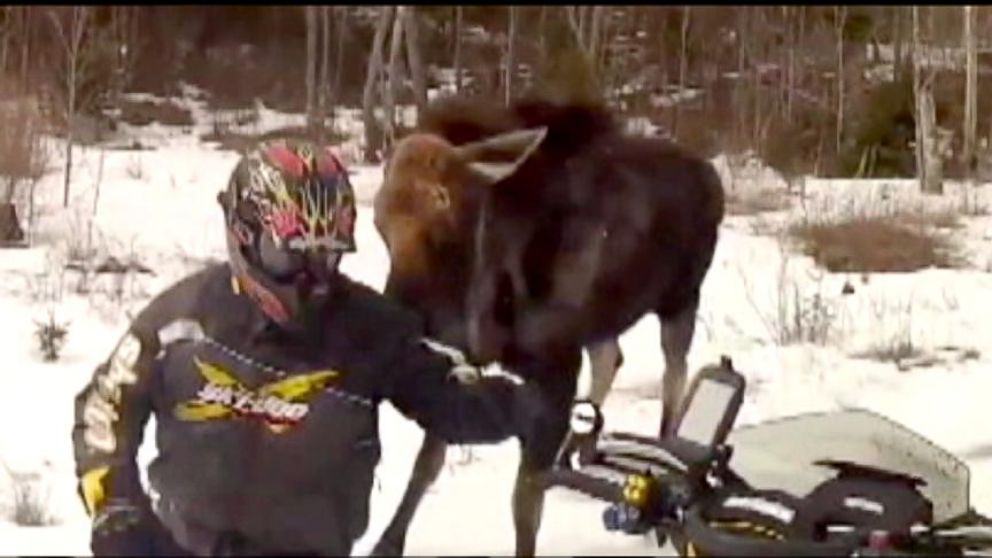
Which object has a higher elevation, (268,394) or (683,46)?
(683,46)

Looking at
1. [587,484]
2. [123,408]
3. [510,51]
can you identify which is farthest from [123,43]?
[587,484]

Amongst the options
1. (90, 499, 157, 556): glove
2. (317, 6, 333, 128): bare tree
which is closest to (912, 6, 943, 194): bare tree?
(317, 6, 333, 128): bare tree

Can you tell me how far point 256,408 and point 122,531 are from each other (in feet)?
0.45

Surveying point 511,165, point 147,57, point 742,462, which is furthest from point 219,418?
point 147,57

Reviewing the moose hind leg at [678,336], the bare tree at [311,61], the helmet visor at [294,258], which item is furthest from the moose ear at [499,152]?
the helmet visor at [294,258]

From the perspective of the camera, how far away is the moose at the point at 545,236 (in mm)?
2131

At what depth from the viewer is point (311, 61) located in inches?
99.7

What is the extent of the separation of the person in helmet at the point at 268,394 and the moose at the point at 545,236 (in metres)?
0.20

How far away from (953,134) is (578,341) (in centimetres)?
99

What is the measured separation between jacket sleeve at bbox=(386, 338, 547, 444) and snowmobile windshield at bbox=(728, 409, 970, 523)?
167 millimetres

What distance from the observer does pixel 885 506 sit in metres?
1.28

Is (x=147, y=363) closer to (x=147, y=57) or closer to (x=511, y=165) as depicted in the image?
(x=511, y=165)

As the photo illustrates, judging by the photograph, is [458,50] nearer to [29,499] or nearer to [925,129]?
[29,499]

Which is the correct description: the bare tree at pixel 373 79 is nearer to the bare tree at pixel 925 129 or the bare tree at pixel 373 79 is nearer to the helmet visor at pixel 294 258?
the bare tree at pixel 925 129
